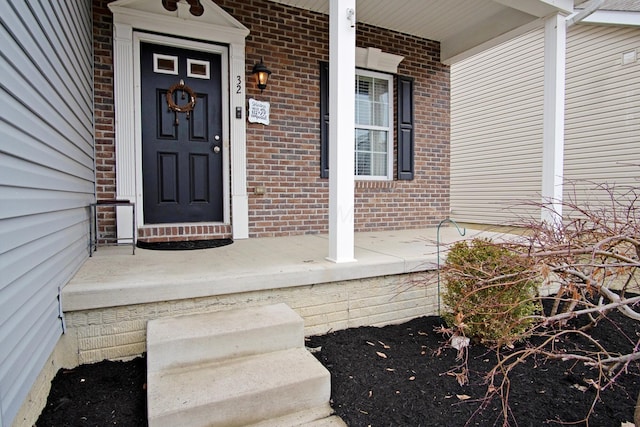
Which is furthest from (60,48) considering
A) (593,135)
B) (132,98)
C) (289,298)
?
(593,135)

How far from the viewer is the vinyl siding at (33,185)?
129 centimetres

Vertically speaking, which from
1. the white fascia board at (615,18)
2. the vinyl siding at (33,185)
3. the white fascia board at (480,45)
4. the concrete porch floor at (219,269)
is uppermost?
the white fascia board at (615,18)

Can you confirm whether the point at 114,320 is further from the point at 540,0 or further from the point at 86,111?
the point at 540,0

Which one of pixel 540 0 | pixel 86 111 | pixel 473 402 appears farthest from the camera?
pixel 540 0

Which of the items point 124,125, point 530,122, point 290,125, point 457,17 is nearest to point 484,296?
point 290,125

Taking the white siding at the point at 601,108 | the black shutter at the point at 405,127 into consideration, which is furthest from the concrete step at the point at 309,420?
the white siding at the point at 601,108

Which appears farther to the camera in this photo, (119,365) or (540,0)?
(540,0)

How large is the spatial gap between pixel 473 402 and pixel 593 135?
6.84 m

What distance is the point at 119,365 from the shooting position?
6.65 ft

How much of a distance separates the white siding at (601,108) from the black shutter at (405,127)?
3.11m

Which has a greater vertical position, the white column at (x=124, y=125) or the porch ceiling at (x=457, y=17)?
the porch ceiling at (x=457, y=17)

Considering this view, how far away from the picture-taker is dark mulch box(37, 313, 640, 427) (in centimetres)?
165

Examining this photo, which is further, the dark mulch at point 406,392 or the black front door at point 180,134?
the black front door at point 180,134

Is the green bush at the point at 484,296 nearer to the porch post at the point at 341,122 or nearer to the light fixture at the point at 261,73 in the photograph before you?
the porch post at the point at 341,122
